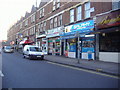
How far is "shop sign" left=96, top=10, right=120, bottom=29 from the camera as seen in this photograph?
548 inches

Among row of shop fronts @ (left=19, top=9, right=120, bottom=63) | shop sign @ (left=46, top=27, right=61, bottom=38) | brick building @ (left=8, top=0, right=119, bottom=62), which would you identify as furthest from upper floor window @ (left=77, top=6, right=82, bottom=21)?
shop sign @ (left=46, top=27, right=61, bottom=38)

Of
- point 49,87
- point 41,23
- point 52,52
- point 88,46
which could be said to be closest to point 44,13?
point 41,23

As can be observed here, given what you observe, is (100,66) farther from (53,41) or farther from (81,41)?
(53,41)

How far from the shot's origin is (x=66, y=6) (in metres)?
23.3

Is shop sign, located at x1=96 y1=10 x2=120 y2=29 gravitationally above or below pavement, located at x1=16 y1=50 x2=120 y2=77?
above

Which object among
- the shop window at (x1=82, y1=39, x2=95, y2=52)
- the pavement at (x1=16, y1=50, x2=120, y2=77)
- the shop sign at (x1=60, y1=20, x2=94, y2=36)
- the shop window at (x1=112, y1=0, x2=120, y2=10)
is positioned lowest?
the pavement at (x1=16, y1=50, x2=120, y2=77)

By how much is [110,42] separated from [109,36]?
1.95 ft

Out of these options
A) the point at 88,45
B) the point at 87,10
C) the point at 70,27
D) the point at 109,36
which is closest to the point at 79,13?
the point at 87,10

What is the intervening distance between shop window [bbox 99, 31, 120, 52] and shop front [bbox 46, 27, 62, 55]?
376 inches

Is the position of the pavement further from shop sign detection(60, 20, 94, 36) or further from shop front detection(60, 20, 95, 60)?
shop sign detection(60, 20, 94, 36)

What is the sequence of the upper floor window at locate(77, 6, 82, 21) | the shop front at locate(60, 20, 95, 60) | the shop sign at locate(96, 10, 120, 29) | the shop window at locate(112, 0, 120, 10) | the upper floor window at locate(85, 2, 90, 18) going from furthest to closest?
the upper floor window at locate(77, 6, 82, 21), the upper floor window at locate(85, 2, 90, 18), the shop front at locate(60, 20, 95, 60), the shop window at locate(112, 0, 120, 10), the shop sign at locate(96, 10, 120, 29)

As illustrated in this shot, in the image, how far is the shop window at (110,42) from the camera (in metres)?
14.5

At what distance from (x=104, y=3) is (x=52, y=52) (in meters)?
14.0

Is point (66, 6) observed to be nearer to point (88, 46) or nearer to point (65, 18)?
point (65, 18)
